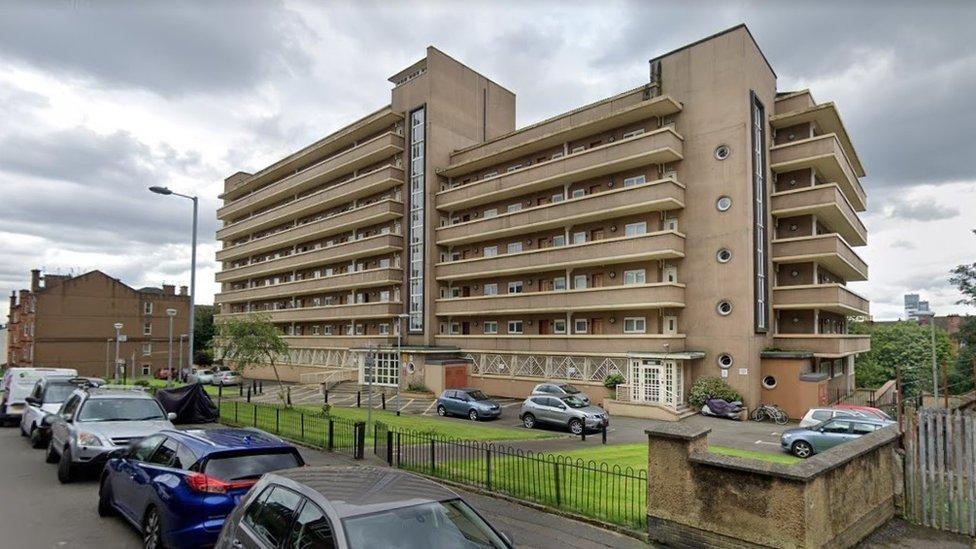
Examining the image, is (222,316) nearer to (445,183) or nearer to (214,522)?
(445,183)

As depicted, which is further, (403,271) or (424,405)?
(403,271)

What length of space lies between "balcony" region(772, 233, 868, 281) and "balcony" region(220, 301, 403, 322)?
2471 centimetres

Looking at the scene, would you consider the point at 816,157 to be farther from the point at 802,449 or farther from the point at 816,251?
the point at 802,449

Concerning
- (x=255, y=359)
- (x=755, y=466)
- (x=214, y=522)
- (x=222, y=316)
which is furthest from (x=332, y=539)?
(x=222, y=316)

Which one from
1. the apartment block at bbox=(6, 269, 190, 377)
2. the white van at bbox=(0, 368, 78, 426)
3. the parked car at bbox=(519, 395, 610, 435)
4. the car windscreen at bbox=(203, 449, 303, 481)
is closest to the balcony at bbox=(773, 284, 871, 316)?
the parked car at bbox=(519, 395, 610, 435)

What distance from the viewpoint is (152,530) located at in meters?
7.26

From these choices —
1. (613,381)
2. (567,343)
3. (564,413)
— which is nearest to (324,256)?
(567,343)

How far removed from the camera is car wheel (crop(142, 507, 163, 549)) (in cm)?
700

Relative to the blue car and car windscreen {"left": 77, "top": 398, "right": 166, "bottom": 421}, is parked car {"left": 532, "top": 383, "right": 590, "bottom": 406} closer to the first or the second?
car windscreen {"left": 77, "top": 398, "right": 166, "bottom": 421}

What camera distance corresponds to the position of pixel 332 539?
4.09 meters

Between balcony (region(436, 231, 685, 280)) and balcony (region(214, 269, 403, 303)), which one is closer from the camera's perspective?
balcony (region(436, 231, 685, 280))

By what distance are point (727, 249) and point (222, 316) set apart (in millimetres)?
54397

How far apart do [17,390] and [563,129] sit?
29.4m

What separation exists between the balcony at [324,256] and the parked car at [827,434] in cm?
2961
